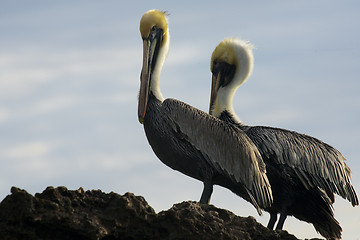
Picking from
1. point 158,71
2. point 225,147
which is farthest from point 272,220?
point 158,71

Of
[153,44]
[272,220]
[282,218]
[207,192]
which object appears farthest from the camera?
[153,44]

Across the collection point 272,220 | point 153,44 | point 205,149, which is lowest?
point 272,220

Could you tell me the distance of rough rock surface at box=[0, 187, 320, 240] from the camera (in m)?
5.80

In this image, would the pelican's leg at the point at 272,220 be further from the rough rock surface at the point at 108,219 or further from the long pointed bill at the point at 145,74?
the rough rock surface at the point at 108,219

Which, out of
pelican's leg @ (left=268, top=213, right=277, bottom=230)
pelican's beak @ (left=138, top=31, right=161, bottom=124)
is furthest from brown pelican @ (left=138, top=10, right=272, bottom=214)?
pelican's leg @ (left=268, top=213, right=277, bottom=230)

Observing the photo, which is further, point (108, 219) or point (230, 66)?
A: point (230, 66)

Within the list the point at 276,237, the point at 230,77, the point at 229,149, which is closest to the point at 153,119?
the point at 229,149

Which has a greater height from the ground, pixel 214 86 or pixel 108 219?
pixel 214 86

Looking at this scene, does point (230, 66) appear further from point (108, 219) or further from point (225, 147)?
point (108, 219)

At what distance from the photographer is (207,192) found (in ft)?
29.2

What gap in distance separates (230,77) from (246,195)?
2.64 metres

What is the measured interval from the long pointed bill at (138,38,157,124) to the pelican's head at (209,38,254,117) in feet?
4.85

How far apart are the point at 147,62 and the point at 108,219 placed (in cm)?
451

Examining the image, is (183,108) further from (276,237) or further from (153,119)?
(276,237)
